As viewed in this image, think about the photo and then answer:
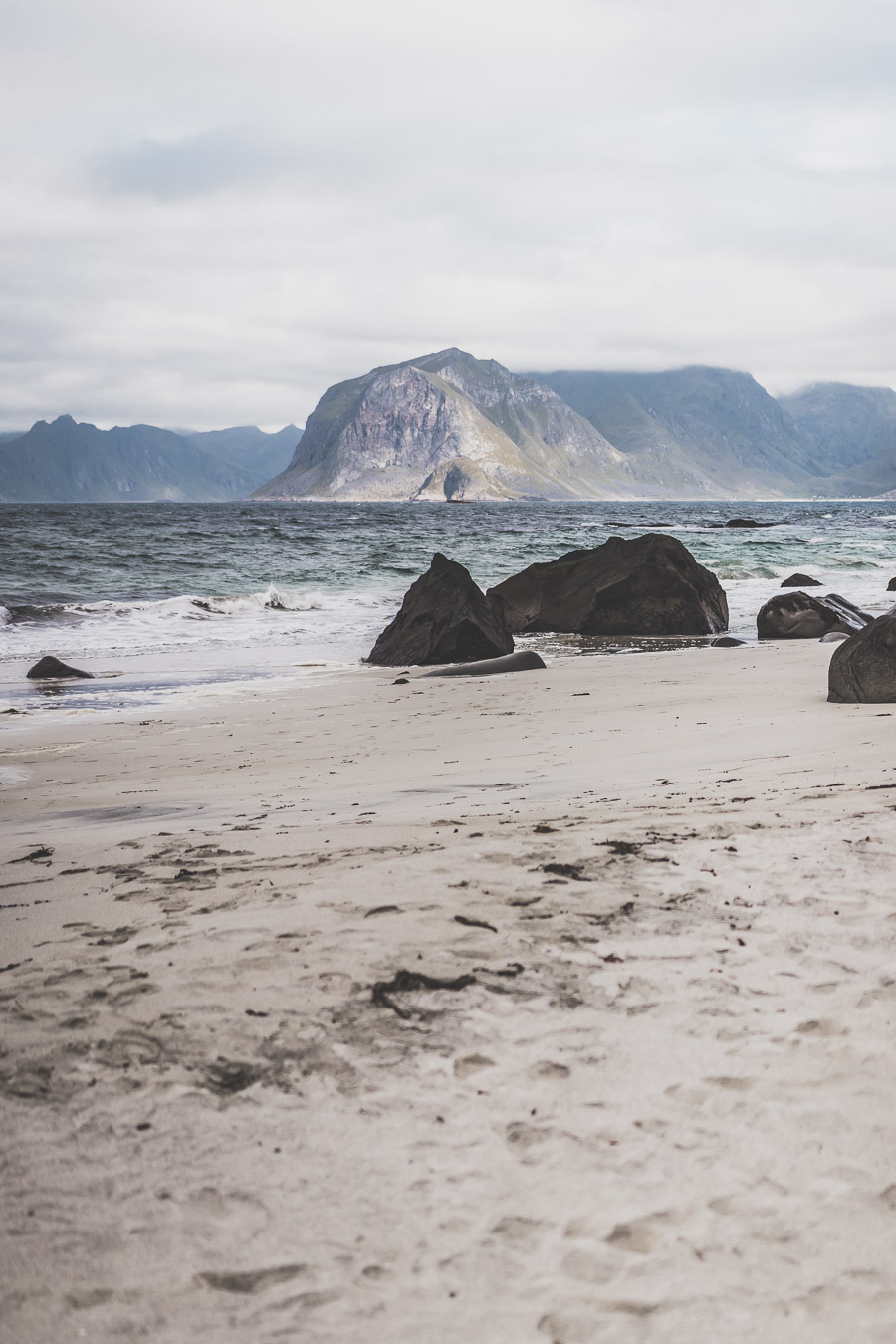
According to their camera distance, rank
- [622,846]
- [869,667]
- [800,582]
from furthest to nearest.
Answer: [800,582]
[869,667]
[622,846]

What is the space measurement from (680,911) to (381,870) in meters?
1.12

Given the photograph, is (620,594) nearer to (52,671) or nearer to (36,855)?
(52,671)

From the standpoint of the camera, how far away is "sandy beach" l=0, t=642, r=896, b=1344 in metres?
1.60

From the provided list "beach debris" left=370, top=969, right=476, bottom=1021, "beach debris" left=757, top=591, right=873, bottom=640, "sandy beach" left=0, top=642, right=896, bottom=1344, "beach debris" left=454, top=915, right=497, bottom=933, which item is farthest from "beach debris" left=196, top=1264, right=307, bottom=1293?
"beach debris" left=757, top=591, right=873, bottom=640

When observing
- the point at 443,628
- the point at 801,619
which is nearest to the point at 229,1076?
the point at 443,628

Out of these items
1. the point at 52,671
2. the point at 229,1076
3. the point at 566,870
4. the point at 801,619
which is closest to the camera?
the point at 229,1076

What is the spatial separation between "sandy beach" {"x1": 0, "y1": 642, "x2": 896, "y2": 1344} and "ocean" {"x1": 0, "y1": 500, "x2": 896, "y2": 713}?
5461 mm

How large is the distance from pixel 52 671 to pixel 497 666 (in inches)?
218

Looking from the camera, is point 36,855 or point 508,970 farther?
point 36,855

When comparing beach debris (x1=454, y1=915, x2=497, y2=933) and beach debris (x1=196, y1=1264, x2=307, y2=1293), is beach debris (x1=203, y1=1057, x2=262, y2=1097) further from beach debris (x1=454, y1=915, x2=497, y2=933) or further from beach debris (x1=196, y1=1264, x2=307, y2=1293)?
beach debris (x1=454, y1=915, x2=497, y2=933)

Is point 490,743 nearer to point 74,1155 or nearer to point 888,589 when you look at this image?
point 74,1155

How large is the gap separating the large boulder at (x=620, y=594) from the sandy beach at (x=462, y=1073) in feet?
35.0

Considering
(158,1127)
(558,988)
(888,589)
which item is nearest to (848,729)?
(558,988)

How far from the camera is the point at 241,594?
21453mm
